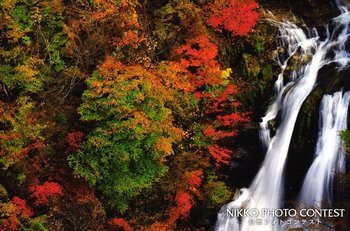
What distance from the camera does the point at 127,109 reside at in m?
11.9

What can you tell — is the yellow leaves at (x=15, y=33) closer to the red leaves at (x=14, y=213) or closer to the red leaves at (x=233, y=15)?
the red leaves at (x=14, y=213)

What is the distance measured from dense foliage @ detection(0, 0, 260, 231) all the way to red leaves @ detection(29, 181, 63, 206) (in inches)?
1.4

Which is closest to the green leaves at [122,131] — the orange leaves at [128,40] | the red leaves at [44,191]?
the red leaves at [44,191]

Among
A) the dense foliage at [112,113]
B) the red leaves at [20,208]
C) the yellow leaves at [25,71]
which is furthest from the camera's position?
the yellow leaves at [25,71]

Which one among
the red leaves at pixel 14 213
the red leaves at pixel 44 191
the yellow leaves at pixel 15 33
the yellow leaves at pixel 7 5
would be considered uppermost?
the yellow leaves at pixel 7 5

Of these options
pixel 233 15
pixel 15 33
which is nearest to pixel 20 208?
pixel 15 33

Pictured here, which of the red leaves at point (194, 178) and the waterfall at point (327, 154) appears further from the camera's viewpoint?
the red leaves at point (194, 178)

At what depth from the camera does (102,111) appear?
481 inches

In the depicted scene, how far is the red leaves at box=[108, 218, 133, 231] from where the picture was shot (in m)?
13.8

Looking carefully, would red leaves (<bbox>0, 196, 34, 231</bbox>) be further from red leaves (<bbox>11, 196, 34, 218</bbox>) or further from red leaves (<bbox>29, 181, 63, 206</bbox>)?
red leaves (<bbox>29, 181, 63, 206</bbox>)

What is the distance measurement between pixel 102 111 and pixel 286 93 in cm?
901

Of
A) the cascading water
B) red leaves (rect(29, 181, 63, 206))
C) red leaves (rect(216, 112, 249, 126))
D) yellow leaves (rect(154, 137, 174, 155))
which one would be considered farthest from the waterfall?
red leaves (rect(29, 181, 63, 206))

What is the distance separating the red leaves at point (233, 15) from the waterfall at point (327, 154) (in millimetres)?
4934

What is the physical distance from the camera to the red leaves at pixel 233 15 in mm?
17719
